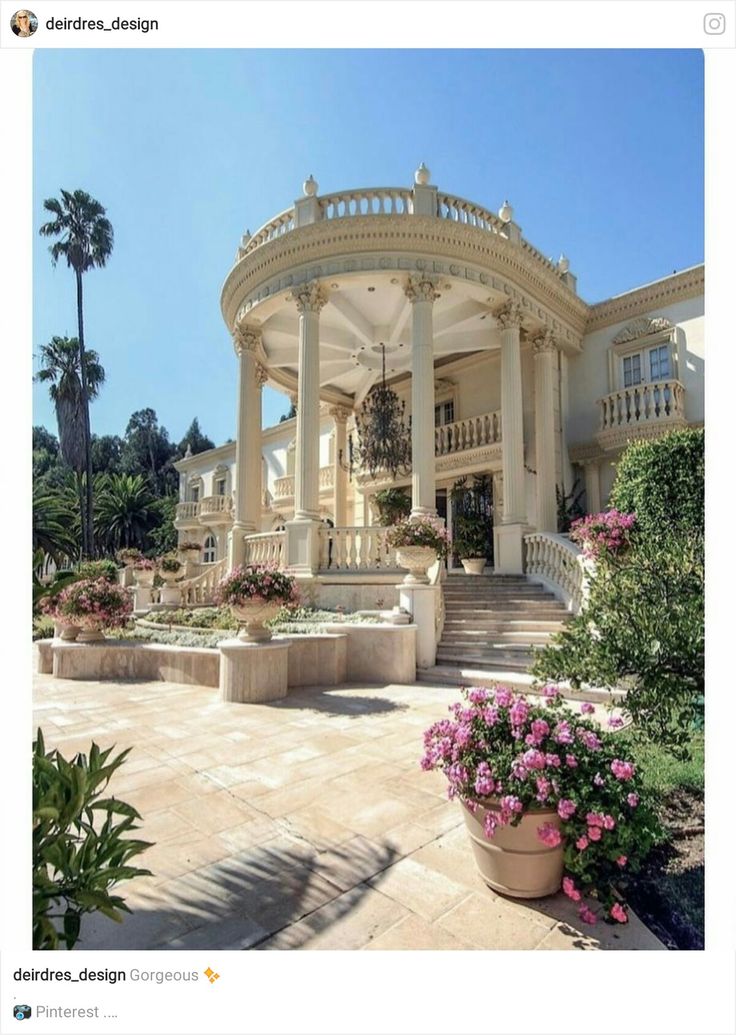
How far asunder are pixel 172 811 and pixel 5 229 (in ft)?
9.75

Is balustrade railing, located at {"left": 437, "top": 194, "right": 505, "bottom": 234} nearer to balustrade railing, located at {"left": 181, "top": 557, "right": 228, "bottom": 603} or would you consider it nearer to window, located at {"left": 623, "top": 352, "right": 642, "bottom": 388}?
window, located at {"left": 623, "top": 352, "right": 642, "bottom": 388}

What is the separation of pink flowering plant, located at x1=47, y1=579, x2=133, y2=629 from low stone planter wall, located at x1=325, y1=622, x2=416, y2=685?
3460 millimetres

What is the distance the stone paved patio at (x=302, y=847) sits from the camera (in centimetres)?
196

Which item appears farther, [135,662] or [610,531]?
[135,662]

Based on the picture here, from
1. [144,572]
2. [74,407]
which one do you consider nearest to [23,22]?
[144,572]

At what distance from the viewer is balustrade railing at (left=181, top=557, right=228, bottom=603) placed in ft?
41.0

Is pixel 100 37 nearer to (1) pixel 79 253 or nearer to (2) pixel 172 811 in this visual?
(2) pixel 172 811

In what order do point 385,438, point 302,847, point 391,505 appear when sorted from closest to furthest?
1. point 302,847
2. point 385,438
3. point 391,505

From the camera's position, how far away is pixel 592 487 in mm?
12125

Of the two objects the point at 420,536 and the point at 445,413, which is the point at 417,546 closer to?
the point at 420,536

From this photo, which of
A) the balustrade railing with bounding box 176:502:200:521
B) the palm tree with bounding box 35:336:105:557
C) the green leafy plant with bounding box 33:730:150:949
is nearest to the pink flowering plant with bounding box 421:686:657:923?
the green leafy plant with bounding box 33:730:150:949

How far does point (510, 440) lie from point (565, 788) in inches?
369

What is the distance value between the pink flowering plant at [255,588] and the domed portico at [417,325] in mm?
3190
